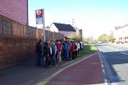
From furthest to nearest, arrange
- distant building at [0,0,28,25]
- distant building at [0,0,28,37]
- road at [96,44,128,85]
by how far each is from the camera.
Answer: distant building at [0,0,28,25] < distant building at [0,0,28,37] < road at [96,44,128,85]

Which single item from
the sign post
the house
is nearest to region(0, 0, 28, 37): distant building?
the sign post

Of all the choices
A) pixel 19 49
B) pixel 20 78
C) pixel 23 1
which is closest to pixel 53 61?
pixel 19 49

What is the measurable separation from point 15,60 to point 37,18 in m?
3.06

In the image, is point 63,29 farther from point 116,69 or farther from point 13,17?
point 116,69

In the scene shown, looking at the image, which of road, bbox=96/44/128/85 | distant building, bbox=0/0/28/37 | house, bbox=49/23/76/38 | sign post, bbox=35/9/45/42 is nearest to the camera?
road, bbox=96/44/128/85

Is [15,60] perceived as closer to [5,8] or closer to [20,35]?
[20,35]

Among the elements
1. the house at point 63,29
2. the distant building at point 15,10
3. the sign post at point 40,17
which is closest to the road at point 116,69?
the sign post at point 40,17

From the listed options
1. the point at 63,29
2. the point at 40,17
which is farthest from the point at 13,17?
the point at 63,29

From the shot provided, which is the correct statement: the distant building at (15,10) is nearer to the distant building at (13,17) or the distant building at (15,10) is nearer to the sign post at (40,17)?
the distant building at (13,17)

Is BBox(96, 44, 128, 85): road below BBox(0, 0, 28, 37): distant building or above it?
below

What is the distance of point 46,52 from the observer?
65.8ft

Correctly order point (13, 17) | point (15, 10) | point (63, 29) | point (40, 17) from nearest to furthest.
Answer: point (40, 17), point (13, 17), point (15, 10), point (63, 29)

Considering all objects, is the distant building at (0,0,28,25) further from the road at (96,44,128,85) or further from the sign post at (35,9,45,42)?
the road at (96,44,128,85)

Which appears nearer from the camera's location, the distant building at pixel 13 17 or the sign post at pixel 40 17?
the distant building at pixel 13 17
